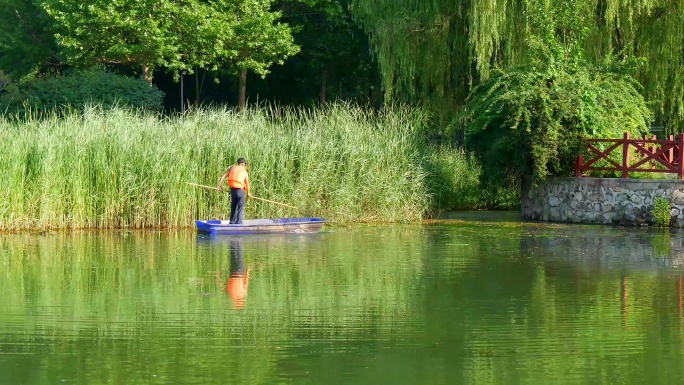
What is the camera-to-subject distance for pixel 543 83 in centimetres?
2594

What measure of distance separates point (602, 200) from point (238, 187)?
7.79 meters

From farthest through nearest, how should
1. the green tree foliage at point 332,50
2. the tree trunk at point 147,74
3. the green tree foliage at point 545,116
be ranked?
the green tree foliage at point 332,50, the tree trunk at point 147,74, the green tree foliage at point 545,116

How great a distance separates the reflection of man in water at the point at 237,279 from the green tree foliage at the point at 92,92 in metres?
13.2

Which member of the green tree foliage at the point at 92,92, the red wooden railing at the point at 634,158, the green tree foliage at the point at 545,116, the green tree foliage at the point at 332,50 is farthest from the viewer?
the green tree foliage at the point at 332,50

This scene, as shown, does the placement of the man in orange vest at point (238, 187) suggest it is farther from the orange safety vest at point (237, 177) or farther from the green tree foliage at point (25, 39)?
the green tree foliage at point (25, 39)

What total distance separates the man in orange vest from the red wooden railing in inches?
296

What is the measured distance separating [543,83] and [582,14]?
3.24 meters

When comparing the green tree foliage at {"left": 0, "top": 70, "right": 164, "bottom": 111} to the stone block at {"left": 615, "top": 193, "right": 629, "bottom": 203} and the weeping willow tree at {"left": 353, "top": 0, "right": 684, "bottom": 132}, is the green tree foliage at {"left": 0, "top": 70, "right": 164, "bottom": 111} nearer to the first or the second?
the weeping willow tree at {"left": 353, "top": 0, "right": 684, "bottom": 132}

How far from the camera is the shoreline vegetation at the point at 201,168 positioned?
22641mm

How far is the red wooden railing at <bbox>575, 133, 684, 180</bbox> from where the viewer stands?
24516mm

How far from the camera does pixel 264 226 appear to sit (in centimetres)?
2234

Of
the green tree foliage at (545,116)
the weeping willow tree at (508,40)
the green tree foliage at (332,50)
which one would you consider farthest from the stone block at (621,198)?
the green tree foliage at (332,50)

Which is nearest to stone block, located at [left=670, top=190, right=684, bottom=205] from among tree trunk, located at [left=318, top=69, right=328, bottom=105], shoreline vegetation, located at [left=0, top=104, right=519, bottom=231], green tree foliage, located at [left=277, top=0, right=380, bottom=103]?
shoreline vegetation, located at [left=0, top=104, right=519, bottom=231]

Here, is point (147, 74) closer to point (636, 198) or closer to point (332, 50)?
point (332, 50)
